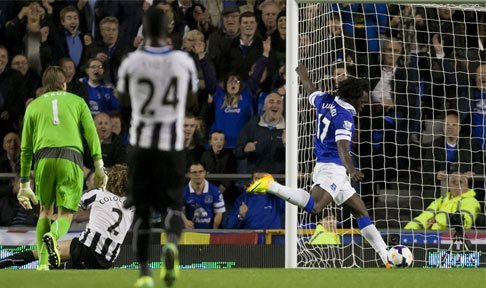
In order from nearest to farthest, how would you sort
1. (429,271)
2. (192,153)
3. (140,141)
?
(140,141), (429,271), (192,153)

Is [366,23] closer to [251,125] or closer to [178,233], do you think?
[251,125]

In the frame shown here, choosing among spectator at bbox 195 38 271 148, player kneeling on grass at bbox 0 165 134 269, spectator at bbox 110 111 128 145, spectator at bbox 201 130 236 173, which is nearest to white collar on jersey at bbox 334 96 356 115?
player kneeling on grass at bbox 0 165 134 269

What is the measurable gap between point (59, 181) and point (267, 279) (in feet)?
9.73

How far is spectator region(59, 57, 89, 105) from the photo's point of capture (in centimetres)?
1700

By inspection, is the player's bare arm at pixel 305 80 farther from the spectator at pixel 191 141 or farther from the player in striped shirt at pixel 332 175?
the spectator at pixel 191 141

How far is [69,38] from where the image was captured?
1762 cm

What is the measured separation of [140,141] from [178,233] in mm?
700

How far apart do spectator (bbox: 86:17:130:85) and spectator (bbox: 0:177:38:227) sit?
2.31 meters

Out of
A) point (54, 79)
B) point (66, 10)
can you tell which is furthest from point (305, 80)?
point (66, 10)

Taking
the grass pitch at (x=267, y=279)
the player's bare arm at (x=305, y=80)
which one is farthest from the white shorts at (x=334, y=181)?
the grass pitch at (x=267, y=279)

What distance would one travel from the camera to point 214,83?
17234mm

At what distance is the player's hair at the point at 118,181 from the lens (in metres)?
12.5

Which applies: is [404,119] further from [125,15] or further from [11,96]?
[11,96]

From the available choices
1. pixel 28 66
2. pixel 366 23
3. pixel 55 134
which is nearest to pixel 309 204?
pixel 55 134
